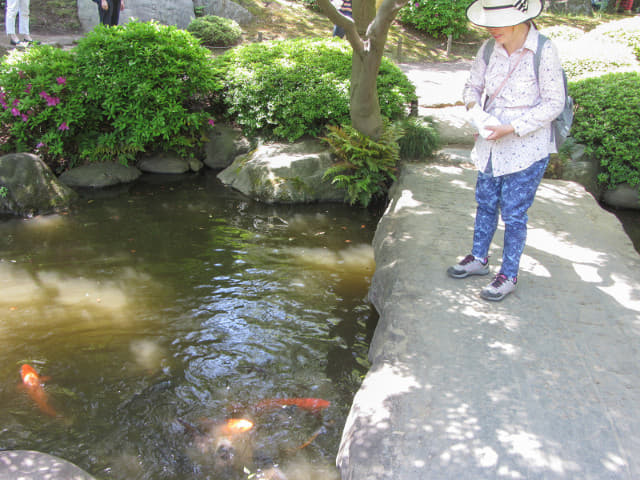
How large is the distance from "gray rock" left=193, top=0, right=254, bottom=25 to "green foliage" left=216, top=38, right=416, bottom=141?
7834 millimetres

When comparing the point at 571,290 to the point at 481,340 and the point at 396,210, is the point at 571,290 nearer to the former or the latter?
the point at 481,340

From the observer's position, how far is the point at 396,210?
232 inches

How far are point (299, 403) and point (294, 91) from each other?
18.8 ft

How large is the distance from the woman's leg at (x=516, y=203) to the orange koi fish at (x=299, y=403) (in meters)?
1.81

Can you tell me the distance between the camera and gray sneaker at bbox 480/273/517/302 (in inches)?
155

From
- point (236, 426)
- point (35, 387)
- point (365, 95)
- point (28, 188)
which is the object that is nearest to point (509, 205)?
point (236, 426)

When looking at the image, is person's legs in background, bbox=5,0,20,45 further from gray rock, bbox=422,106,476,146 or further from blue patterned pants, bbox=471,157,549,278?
blue patterned pants, bbox=471,157,549,278

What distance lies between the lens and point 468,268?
424 cm

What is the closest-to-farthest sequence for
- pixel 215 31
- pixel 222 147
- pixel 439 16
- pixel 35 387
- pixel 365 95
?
pixel 35 387
pixel 365 95
pixel 222 147
pixel 215 31
pixel 439 16

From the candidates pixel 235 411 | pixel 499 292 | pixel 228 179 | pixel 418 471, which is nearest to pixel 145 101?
pixel 228 179

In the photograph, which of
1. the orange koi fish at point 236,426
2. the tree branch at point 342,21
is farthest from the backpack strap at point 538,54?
the orange koi fish at point 236,426

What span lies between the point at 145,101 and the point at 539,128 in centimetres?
629

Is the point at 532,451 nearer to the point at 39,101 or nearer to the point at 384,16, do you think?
the point at 384,16

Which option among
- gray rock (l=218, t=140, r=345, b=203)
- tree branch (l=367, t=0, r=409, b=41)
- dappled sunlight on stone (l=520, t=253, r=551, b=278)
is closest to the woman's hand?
dappled sunlight on stone (l=520, t=253, r=551, b=278)
